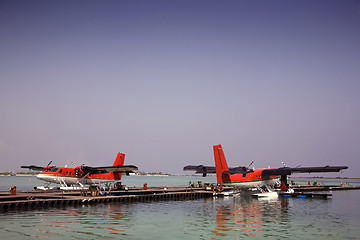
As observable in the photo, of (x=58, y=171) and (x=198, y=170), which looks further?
(x=198, y=170)

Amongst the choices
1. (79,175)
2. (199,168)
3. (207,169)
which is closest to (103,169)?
(79,175)

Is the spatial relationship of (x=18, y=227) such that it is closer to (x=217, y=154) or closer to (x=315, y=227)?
(x=315, y=227)

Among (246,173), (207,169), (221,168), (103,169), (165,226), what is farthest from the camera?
(207,169)

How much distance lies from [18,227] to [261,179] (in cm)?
3746

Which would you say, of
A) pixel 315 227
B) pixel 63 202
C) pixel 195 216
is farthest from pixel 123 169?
pixel 315 227

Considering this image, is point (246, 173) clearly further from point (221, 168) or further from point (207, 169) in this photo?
point (207, 169)

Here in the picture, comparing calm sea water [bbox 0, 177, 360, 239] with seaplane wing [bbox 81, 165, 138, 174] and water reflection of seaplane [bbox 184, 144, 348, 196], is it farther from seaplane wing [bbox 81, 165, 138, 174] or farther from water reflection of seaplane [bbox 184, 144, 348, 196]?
water reflection of seaplane [bbox 184, 144, 348, 196]

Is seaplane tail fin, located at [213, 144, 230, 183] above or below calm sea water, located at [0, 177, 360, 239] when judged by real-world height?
above

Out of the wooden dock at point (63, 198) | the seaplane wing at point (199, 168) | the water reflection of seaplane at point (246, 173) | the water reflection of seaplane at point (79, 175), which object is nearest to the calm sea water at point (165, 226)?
the wooden dock at point (63, 198)

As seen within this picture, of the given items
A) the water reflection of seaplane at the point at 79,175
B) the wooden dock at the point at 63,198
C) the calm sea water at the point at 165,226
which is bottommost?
the calm sea water at the point at 165,226

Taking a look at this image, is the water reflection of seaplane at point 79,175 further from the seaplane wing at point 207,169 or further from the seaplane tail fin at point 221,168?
the seaplane tail fin at point 221,168

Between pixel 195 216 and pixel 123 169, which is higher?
pixel 123 169

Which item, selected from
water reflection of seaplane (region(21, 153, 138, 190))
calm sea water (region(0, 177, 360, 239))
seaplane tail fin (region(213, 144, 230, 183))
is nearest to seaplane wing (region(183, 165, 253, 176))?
seaplane tail fin (region(213, 144, 230, 183))

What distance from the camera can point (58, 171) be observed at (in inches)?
1826
